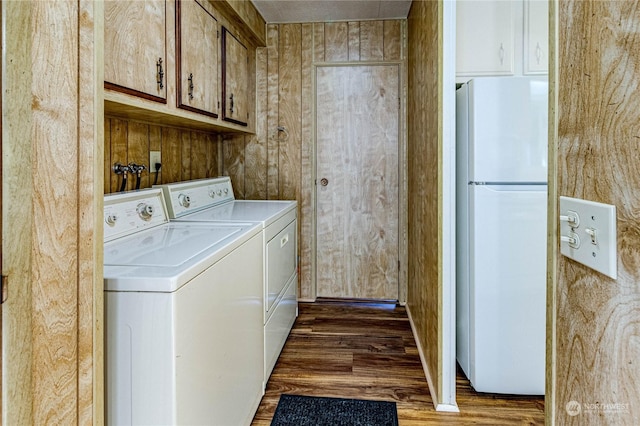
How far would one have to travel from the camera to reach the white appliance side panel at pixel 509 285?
6.86 ft

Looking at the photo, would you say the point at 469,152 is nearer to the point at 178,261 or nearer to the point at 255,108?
the point at 178,261

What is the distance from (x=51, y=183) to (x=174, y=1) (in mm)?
1547

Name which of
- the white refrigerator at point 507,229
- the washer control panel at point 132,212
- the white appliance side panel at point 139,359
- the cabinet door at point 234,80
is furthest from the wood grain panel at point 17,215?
the cabinet door at point 234,80

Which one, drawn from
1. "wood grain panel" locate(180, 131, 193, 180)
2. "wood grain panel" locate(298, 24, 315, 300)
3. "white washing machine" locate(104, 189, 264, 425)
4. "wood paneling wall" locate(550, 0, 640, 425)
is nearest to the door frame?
"wood grain panel" locate(298, 24, 315, 300)

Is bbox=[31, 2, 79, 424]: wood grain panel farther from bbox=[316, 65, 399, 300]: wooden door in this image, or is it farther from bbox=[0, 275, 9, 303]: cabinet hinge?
bbox=[316, 65, 399, 300]: wooden door

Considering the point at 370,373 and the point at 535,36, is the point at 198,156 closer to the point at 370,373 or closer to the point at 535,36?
the point at 370,373

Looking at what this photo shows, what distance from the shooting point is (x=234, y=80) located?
290 centimetres

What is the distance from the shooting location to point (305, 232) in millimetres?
3648

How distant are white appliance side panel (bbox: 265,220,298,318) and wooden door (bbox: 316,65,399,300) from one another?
2.11 feet

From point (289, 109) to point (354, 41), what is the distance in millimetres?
739

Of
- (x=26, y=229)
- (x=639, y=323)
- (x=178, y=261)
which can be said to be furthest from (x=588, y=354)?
(x=178, y=261)

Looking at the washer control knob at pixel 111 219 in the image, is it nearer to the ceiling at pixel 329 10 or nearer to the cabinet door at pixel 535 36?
the ceiling at pixel 329 10

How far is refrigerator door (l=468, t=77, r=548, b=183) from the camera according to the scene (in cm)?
206

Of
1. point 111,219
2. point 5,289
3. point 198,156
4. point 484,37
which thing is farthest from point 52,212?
point 484,37
